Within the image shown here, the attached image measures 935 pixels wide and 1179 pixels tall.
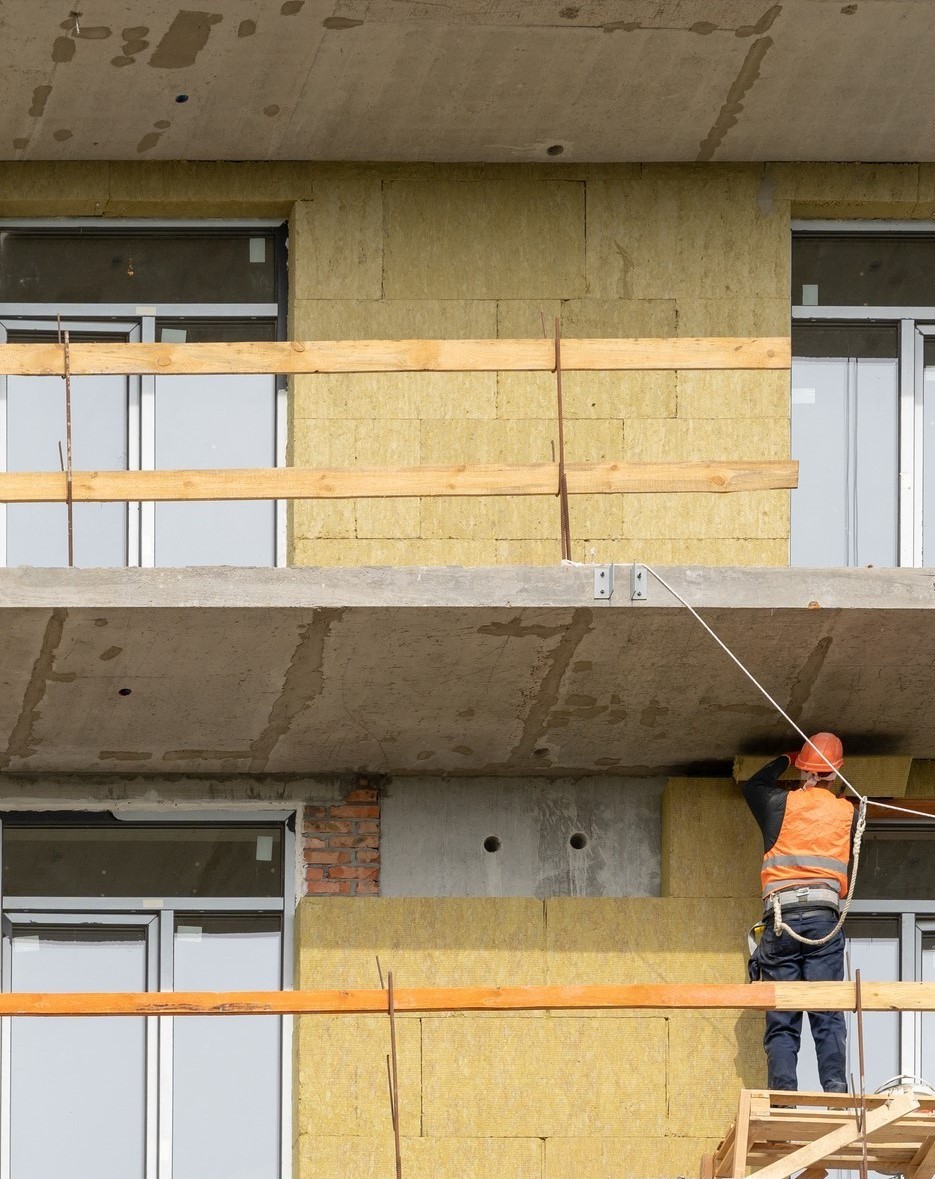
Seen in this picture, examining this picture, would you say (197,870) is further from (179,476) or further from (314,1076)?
(179,476)

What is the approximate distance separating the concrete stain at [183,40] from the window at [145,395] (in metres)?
1.10

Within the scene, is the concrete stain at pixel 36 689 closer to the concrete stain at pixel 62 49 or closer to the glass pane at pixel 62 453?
the glass pane at pixel 62 453

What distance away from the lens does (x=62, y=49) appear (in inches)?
413

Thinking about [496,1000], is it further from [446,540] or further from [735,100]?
[735,100]

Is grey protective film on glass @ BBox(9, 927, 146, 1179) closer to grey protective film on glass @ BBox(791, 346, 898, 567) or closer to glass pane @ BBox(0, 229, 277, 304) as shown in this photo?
glass pane @ BBox(0, 229, 277, 304)

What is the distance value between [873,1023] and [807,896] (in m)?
1.19

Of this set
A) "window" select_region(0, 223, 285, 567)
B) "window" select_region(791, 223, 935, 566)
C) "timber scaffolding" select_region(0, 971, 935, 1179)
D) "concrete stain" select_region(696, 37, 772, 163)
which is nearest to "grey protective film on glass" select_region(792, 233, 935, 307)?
"window" select_region(791, 223, 935, 566)

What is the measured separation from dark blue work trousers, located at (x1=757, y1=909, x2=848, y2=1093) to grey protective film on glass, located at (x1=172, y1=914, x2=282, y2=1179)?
2428 millimetres

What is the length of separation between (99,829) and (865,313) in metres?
4.80

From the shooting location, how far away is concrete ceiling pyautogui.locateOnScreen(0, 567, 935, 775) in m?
9.08

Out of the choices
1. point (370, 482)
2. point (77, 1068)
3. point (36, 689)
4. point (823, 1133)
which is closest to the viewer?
point (823, 1133)

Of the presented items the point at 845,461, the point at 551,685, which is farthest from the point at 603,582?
the point at 845,461

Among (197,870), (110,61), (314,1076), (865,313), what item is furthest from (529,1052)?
(110,61)

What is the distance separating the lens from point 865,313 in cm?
1150
